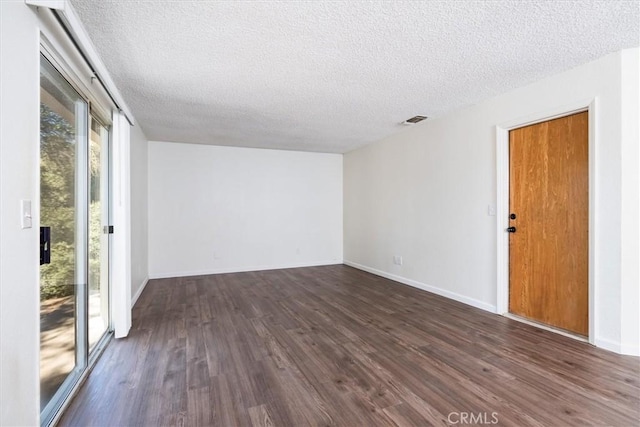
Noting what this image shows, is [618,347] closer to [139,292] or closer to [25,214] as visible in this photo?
[25,214]

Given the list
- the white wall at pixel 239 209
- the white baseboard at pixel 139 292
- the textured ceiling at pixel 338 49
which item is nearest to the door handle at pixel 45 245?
the textured ceiling at pixel 338 49

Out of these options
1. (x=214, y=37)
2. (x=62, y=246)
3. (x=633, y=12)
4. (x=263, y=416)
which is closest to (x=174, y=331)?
(x=62, y=246)

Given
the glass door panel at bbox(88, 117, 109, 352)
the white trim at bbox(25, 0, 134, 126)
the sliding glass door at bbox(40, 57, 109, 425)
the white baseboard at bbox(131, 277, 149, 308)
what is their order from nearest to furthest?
the white trim at bbox(25, 0, 134, 126) → the sliding glass door at bbox(40, 57, 109, 425) → the glass door panel at bbox(88, 117, 109, 352) → the white baseboard at bbox(131, 277, 149, 308)

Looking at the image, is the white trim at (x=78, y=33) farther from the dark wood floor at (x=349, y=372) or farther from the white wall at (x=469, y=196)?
the white wall at (x=469, y=196)

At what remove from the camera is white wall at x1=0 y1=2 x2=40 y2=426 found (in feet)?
3.91

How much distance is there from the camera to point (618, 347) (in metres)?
2.39

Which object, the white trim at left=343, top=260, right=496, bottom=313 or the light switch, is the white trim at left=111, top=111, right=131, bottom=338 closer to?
the light switch

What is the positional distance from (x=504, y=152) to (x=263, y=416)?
3.37 m

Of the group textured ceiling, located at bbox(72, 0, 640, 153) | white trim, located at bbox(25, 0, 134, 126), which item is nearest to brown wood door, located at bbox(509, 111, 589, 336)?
textured ceiling, located at bbox(72, 0, 640, 153)

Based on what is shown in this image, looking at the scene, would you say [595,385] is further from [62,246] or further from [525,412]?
[62,246]

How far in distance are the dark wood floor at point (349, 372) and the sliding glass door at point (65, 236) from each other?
210 millimetres

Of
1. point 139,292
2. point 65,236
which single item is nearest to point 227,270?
point 139,292

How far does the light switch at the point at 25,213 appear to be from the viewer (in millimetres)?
1317

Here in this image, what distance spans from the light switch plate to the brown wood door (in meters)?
3.88
